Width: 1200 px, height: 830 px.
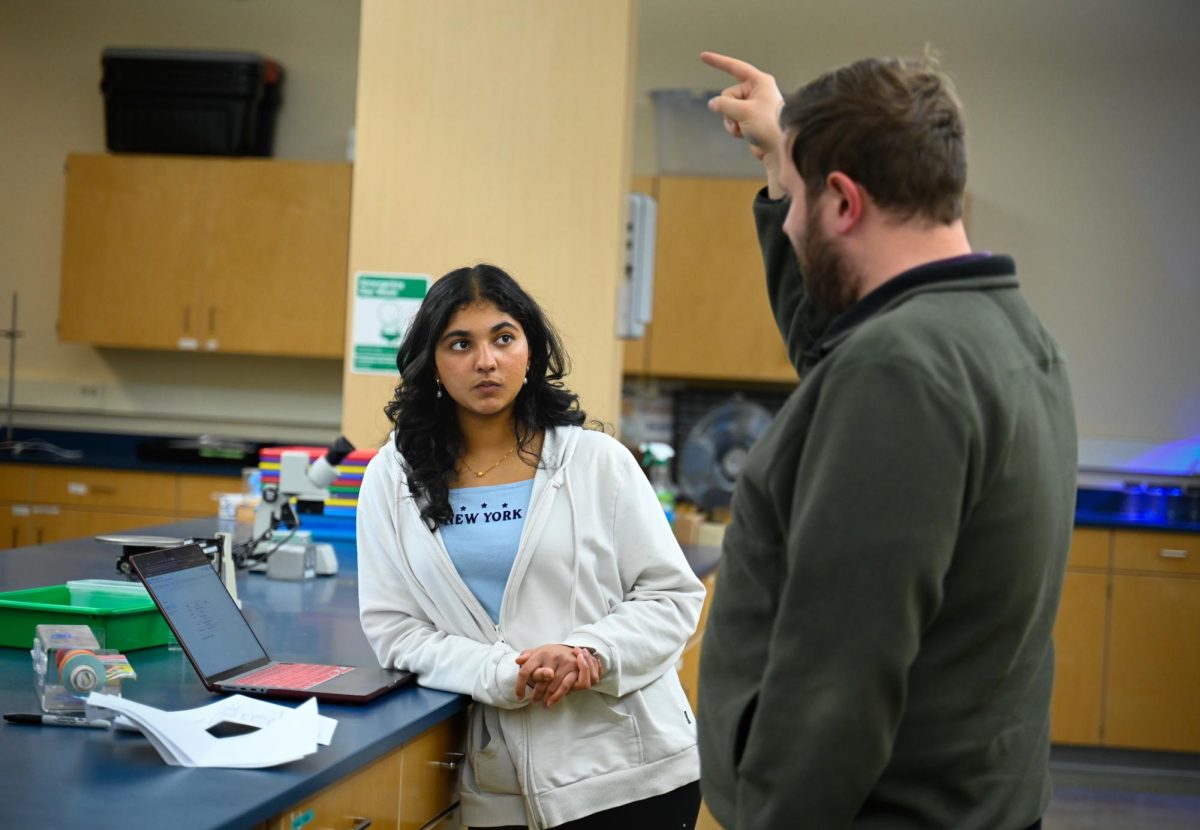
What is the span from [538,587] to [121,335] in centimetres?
452

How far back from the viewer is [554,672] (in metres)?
1.87

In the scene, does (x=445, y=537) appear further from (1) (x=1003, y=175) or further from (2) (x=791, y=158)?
(1) (x=1003, y=175)

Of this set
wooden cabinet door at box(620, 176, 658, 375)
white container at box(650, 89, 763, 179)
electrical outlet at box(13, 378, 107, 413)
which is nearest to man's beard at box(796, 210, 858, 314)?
wooden cabinet door at box(620, 176, 658, 375)

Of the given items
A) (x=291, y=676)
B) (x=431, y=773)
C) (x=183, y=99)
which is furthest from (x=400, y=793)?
(x=183, y=99)

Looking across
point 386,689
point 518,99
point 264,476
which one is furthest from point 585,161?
point 386,689

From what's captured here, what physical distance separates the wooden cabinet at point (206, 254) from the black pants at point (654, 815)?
13.3ft

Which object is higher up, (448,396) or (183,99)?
(183,99)

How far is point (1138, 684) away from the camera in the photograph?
5.23 meters

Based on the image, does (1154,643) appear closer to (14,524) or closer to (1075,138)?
(1075,138)

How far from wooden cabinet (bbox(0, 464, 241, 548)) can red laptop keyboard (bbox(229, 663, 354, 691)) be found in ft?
12.5

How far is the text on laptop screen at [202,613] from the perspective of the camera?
1.85m

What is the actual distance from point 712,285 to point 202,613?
3.97 meters

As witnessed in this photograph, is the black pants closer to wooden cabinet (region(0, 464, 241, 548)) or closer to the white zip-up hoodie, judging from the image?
the white zip-up hoodie

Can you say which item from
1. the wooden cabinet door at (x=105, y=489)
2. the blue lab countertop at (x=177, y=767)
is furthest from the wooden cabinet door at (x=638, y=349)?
the blue lab countertop at (x=177, y=767)
